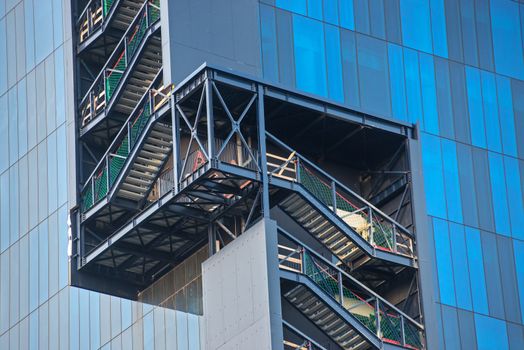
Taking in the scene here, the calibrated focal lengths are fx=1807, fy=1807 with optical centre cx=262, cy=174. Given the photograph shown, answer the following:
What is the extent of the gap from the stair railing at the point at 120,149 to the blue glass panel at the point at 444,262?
11639 mm

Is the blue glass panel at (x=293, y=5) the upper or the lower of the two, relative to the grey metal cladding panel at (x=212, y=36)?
upper

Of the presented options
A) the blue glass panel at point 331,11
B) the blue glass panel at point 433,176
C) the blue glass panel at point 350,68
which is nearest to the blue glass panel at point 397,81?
the blue glass panel at point 433,176

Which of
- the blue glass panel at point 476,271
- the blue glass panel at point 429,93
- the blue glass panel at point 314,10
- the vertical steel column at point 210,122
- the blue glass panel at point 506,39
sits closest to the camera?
the vertical steel column at point 210,122

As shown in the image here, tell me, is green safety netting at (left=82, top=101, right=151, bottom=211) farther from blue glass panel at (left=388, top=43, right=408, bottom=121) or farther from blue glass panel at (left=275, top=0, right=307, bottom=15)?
blue glass panel at (left=388, top=43, right=408, bottom=121)

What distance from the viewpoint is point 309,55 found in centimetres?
6844

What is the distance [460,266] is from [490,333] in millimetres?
2766

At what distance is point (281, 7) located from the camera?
225ft

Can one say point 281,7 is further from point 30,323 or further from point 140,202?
point 30,323

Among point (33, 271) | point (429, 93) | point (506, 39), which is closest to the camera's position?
point (429, 93)

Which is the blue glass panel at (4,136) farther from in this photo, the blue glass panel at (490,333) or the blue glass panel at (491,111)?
the blue glass panel at (490,333)


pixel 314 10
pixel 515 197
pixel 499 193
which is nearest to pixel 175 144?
pixel 314 10

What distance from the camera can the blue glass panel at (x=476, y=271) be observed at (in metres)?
68.6

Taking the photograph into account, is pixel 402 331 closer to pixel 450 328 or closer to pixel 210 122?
pixel 450 328

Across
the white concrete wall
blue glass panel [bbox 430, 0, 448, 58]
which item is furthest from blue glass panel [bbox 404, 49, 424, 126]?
the white concrete wall
